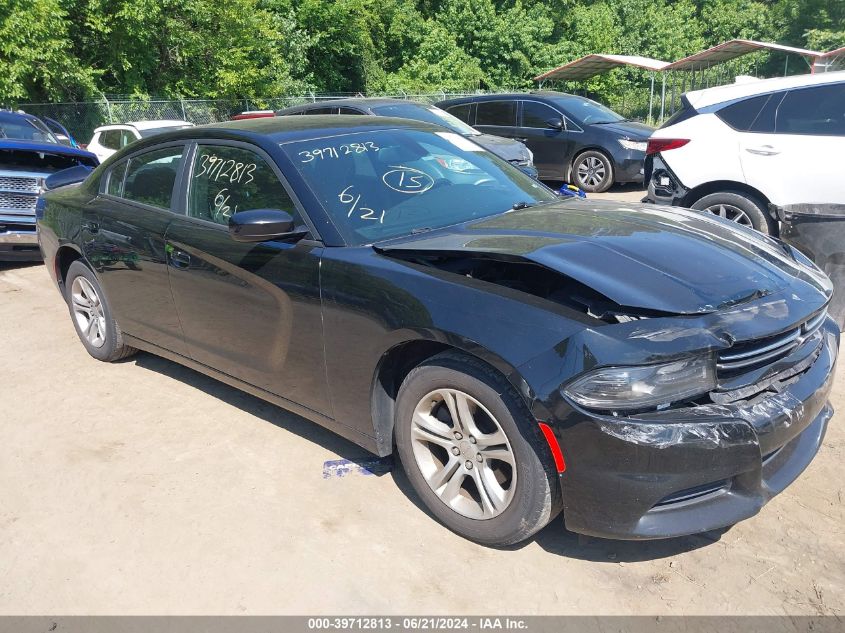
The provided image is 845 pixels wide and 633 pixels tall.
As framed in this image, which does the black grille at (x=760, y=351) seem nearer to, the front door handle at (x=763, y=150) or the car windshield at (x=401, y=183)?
the car windshield at (x=401, y=183)

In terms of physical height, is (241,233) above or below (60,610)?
above

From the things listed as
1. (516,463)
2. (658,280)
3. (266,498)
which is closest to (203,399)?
(266,498)

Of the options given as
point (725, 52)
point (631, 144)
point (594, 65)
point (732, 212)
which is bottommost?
→ point (732, 212)

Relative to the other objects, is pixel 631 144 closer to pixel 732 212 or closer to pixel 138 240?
pixel 732 212

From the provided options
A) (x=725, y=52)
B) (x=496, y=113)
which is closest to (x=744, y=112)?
(x=496, y=113)

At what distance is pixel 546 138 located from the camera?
12383 mm

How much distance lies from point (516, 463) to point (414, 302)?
738mm

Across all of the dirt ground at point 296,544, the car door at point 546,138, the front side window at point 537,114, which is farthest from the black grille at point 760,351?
the front side window at point 537,114

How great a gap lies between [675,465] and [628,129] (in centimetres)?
1043

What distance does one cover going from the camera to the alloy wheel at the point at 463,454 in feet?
9.55

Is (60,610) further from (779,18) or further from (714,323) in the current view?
(779,18)

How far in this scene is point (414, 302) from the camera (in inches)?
118

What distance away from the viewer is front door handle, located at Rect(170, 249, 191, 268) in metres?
4.02

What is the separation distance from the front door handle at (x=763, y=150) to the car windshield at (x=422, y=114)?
4.51 meters
